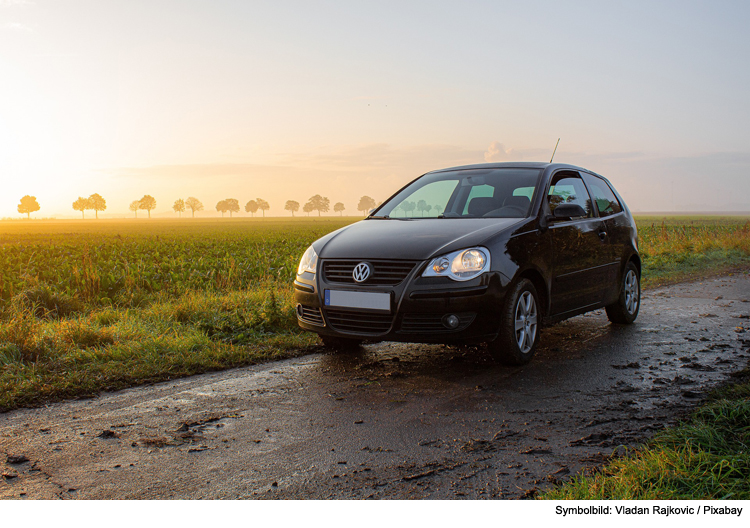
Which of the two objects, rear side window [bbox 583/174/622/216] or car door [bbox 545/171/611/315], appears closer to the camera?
car door [bbox 545/171/611/315]

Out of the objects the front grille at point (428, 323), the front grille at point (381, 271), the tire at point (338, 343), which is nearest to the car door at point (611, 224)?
the front grille at point (428, 323)

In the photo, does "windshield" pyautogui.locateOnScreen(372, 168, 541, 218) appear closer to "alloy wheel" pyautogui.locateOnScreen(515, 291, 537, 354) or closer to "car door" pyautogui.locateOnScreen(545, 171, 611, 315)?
"car door" pyautogui.locateOnScreen(545, 171, 611, 315)

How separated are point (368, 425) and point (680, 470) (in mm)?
1823

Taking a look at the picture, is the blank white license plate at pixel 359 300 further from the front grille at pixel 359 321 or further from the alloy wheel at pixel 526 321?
the alloy wheel at pixel 526 321

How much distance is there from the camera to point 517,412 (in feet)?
13.3

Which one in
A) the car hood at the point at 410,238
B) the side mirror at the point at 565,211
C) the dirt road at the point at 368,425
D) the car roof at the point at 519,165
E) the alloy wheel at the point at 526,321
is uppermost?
the car roof at the point at 519,165

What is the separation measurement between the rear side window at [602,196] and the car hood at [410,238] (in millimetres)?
2020

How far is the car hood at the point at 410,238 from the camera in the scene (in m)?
5.01

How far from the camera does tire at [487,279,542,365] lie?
508cm

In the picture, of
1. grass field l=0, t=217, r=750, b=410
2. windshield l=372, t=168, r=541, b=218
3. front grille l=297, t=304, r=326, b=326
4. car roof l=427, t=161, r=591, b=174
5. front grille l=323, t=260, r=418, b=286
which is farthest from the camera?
car roof l=427, t=161, r=591, b=174

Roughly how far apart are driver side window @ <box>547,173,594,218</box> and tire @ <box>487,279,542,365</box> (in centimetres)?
102

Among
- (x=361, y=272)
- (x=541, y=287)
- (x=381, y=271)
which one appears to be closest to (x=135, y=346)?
(x=361, y=272)

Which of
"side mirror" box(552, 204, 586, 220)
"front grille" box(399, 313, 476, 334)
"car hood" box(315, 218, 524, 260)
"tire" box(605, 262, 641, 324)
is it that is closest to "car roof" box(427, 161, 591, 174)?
"side mirror" box(552, 204, 586, 220)

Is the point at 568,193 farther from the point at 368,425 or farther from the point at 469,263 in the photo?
the point at 368,425
